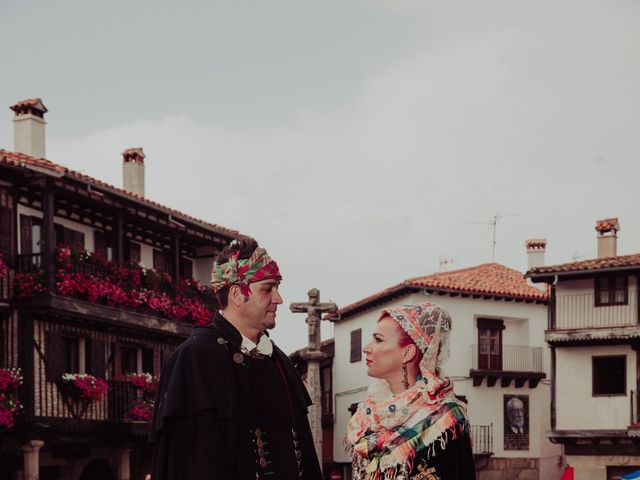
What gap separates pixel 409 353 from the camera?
6785 mm

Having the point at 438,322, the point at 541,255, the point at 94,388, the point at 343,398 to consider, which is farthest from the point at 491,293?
the point at 438,322

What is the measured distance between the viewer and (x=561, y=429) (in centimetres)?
3934

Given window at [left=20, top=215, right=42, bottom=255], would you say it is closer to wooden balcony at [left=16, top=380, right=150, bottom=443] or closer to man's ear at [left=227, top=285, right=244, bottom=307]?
wooden balcony at [left=16, top=380, right=150, bottom=443]

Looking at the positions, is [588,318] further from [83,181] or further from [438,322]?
[438,322]

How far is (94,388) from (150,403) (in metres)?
3.05

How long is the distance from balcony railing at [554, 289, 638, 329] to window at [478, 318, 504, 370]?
16.5 feet

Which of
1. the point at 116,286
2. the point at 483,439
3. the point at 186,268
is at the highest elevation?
the point at 186,268

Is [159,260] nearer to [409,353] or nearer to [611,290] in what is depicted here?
[611,290]

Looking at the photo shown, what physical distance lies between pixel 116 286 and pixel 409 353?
23.0 metres

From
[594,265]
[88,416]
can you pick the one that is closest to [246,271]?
[88,416]

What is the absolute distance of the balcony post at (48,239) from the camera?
86.6 ft

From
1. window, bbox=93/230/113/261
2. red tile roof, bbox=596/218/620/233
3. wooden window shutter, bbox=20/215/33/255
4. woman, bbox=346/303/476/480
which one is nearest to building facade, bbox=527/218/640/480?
red tile roof, bbox=596/218/620/233

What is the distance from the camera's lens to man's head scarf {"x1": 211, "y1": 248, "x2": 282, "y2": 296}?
237 inches

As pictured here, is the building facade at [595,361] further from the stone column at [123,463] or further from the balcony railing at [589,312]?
the stone column at [123,463]
